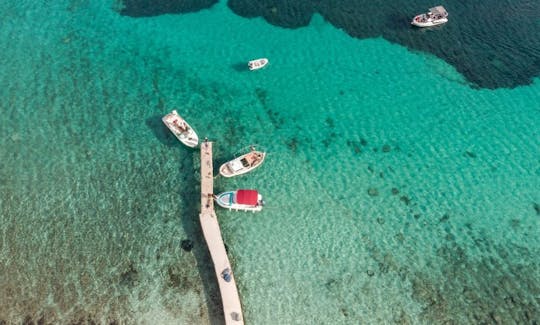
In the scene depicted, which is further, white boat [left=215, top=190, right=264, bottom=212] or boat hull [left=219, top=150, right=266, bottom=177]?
boat hull [left=219, top=150, right=266, bottom=177]

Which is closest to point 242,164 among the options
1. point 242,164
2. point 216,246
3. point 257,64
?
point 242,164

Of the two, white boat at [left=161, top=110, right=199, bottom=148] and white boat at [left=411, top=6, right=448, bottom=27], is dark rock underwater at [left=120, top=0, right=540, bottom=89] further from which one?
white boat at [left=161, top=110, right=199, bottom=148]

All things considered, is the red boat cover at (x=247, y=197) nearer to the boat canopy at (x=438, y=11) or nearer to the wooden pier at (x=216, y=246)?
the wooden pier at (x=216, y=246)

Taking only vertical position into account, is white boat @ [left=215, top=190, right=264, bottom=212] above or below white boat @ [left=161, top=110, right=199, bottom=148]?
below

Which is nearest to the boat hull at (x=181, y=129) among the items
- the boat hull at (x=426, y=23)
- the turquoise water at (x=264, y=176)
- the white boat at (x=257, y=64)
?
the turquoise water at (x=264, y=176)

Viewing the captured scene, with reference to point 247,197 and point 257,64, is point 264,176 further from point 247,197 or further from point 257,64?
point 257,64

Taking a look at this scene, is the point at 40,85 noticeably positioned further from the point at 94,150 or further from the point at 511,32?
the point at 511,32

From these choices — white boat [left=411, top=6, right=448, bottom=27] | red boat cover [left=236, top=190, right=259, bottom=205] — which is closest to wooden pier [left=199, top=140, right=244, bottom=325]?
red boat cover [left=236, top=190, right=259, bottom=205]
